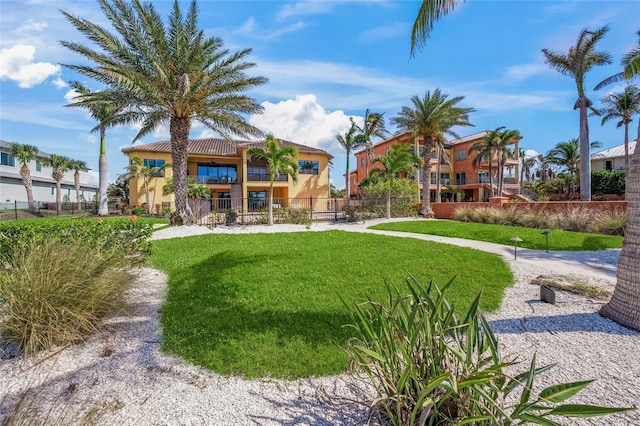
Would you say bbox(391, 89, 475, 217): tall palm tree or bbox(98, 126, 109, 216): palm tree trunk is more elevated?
bbox(391, 89, 475, 217): tall palm tree

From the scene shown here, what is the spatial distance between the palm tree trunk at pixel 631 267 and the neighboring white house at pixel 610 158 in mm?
47016

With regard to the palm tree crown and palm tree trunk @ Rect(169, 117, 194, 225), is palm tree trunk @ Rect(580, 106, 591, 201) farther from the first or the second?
the palm tree crown

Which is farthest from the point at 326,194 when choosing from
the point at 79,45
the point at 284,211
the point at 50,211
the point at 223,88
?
the point at 50,211

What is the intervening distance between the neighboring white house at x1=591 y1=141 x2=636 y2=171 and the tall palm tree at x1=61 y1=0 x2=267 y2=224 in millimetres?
47045

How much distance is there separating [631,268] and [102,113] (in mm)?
36410

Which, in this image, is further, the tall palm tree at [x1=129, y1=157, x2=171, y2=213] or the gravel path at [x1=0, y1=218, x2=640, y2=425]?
the tall palm tree at [x1=129, y1=157, x2=171, y2=213]

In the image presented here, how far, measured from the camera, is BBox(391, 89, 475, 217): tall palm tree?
86.7 ft

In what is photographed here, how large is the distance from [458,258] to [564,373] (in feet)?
17.5

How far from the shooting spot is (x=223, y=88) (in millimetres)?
16562

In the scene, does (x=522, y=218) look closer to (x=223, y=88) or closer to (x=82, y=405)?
(x=223, y=88)

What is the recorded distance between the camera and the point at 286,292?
18.7 feet

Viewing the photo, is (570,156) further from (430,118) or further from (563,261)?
(563,261)

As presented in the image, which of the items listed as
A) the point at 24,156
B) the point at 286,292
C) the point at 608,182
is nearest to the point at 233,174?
the point at 24,156

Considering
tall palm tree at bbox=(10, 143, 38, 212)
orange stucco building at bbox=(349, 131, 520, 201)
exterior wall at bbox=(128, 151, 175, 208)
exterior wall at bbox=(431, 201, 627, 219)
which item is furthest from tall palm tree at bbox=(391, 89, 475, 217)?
tall palm tree at bbox=(10, 143, 38, 212)
